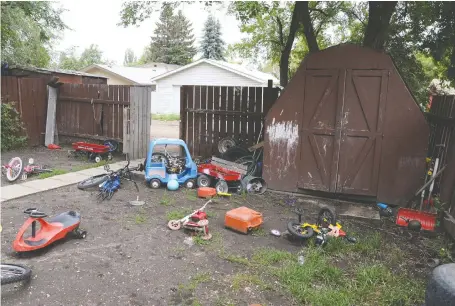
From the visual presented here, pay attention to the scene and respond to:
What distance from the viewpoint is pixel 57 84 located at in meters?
11.5

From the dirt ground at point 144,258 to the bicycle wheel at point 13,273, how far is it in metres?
0.12

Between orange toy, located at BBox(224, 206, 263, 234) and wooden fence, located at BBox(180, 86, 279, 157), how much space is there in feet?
12.2

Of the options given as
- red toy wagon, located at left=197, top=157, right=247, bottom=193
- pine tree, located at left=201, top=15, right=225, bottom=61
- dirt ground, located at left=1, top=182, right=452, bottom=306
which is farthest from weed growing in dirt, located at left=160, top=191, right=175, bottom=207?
pine tree, located at left=201, top=15, right=225, bottom=61

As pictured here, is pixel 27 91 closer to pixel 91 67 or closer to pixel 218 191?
pixel 218 191

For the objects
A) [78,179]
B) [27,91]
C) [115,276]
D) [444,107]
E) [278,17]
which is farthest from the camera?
[278,17]

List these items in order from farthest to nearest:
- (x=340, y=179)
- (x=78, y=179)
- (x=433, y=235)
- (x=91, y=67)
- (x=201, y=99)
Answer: (x=91, y=67) < (x=201, y=99) < (x=78, y=179) < (x=340, y=179) < (x=433, y=235)

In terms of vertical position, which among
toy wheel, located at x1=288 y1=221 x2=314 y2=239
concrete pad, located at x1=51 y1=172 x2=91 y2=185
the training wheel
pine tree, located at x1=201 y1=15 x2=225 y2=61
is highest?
pine tree, located at x1=201 y1=15 x2=225 y2=61

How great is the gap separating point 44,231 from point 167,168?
3445mm

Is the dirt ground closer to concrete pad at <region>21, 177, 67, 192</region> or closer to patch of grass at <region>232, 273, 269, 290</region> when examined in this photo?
patch of grass at <region>232, 273, 269, 290</region>

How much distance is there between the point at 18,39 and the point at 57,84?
15.0 feet

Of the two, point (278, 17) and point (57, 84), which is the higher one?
point (278, 17)

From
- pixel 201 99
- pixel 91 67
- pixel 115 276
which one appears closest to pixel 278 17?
pixel 201 99

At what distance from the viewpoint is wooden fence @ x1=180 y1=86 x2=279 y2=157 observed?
28.7 feet

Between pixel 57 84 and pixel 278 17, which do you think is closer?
pixel 57 84
